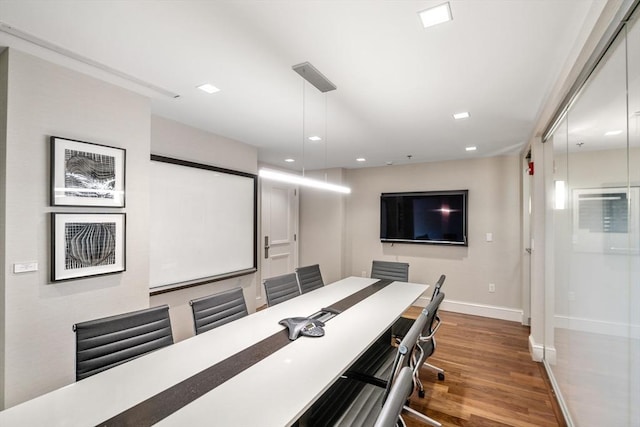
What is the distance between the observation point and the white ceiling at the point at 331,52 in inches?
58.7

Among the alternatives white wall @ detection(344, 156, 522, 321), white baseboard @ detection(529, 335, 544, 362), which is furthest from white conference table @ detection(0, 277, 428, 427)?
white wall @ detection(344, 156, 522, 321)

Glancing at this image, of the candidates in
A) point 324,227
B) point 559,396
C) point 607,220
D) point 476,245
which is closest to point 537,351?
point 559,396

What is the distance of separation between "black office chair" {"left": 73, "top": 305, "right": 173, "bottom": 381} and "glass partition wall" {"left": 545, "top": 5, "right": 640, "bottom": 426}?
7.71 ft

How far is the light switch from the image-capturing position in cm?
187

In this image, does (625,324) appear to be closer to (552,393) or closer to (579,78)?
(579,78)

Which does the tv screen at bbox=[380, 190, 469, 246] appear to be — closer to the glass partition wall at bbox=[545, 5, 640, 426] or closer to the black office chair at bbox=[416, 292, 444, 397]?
the glass partition wall at bbox=[545, 5, 640, 426]

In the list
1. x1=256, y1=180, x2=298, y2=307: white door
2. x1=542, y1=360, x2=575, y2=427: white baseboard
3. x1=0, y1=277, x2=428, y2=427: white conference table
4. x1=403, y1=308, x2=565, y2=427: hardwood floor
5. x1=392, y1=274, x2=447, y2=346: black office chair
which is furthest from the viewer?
x1=256, y1=180, x2=298, y2=307: white door

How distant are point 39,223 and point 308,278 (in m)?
2.38

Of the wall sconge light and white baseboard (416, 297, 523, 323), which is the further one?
white baseboard (416, 297, 523, 323)

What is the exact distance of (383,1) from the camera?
1415mm

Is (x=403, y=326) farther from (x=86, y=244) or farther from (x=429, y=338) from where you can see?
(x=86, y=244)

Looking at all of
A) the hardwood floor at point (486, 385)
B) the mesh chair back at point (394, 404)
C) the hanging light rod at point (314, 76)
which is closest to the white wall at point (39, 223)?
the hanging light rod at point (314, 76)

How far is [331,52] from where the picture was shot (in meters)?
1.84

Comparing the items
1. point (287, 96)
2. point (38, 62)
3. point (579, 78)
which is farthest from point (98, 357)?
point (579, 78)
